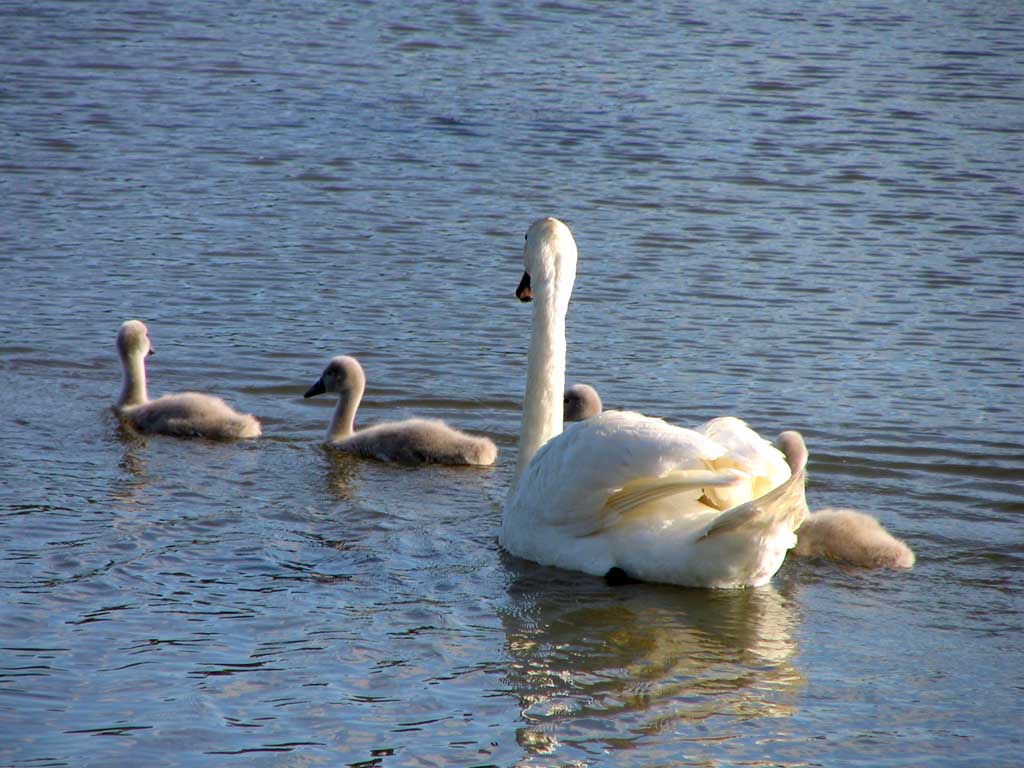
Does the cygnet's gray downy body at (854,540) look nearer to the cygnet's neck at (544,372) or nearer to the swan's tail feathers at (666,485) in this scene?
the swan's tail feathers at (666,485)

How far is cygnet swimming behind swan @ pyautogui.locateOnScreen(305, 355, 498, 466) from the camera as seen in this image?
880 centimetres

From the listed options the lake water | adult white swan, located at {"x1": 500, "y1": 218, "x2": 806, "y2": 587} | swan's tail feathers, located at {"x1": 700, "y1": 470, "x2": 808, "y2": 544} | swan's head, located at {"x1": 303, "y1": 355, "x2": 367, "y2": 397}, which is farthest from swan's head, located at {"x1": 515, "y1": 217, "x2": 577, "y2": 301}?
swan's head, located at {"x1": 303, "y1": 355, "x2": 367, "y2": 397}

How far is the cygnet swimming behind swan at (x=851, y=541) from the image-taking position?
7.28m

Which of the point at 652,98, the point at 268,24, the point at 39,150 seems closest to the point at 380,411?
the point at 39,150

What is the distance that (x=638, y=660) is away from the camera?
604 cm

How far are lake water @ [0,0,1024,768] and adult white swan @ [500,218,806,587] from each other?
141mm

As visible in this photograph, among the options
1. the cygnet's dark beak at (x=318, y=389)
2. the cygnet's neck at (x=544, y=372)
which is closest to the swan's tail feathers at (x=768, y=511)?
the cygnet's neck at (x=544, y=372)

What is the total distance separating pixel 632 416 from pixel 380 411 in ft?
11.4

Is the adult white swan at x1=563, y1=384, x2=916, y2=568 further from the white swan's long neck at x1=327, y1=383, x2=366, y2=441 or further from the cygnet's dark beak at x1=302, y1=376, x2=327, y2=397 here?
the cygnet's dark beak at x1=302, y1=376, x2=327, y2=397

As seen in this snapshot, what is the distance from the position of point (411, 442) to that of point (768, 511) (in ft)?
9.36

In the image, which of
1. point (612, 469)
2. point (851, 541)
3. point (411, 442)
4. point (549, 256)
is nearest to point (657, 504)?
point (612, 469)

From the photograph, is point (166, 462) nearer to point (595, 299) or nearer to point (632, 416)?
point (632, 416)

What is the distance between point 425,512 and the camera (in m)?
8.00

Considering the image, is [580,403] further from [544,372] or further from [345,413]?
[544,372]
